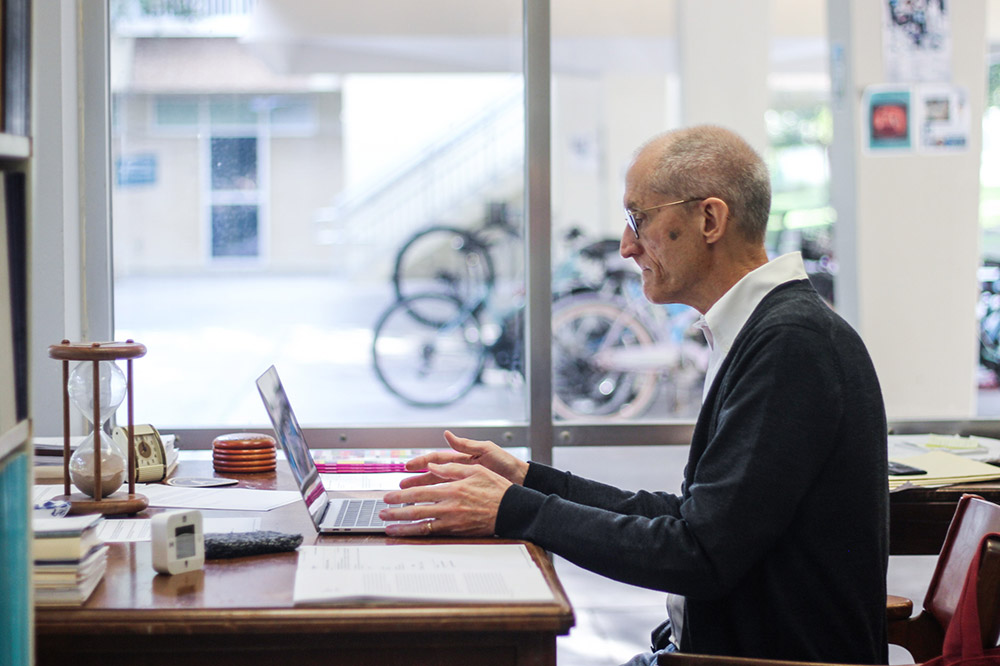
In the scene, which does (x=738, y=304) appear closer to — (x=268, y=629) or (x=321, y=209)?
(x=268, y=629)

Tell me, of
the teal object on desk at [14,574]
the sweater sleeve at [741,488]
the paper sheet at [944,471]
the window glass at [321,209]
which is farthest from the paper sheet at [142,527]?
the paper sheet at [944,471]

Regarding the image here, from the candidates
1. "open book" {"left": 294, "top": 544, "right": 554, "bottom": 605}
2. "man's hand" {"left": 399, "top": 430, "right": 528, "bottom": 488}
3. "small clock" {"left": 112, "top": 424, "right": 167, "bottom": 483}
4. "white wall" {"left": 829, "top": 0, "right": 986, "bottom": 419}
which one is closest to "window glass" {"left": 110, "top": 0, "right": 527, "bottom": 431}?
"small clock" {"left": 112, "top": 424, "right": 167, "bottom": 483}

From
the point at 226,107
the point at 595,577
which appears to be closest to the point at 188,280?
the point at 226,107

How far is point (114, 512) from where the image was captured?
1.62 m

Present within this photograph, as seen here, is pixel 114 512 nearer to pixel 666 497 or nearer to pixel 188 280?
pixel 666 497

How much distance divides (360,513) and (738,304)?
2.21 feet

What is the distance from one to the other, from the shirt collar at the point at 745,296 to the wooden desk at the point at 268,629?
54cm

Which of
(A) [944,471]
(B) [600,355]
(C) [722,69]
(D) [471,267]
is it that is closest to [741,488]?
(A) [944,471]

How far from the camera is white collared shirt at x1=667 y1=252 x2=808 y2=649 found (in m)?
1.58

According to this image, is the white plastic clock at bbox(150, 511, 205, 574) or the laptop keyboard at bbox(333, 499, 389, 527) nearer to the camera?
the white plastic clock at bbox(150, 511, 205, 574)

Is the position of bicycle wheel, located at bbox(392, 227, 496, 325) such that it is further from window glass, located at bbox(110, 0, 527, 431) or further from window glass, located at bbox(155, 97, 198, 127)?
window glass, located at bbox(155, 97, 198, 127)

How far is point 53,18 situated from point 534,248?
4.29ft

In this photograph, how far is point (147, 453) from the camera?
6.42 feet

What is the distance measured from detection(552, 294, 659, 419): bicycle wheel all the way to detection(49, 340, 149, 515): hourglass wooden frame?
13.5 feet
